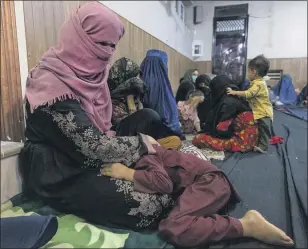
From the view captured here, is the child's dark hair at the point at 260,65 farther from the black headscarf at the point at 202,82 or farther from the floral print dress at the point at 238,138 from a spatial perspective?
the black headscarf at the point at 202,82

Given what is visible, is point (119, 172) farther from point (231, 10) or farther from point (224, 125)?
point (231, 10)

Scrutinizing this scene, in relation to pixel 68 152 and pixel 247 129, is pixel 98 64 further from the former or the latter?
pixel 247 129

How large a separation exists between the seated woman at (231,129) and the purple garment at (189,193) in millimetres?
1077

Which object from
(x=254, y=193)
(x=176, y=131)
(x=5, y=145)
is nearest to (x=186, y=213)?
(x=254, y=193)

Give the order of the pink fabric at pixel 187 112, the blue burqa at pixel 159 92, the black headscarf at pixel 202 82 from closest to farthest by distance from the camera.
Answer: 1. the blue burqa at pixel 159 92
2. the pink fabric at pixel 187 112
3. the black headscarf at pixel 202 82

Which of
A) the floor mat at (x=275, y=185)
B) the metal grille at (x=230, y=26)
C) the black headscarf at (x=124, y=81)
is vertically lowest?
the floor mat at (x=275, y=185)

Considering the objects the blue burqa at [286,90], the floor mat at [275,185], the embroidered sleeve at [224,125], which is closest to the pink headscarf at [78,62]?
the floor mat at [275,185]

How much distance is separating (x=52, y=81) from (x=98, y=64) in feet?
0.67

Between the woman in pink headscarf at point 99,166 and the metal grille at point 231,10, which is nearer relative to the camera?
the woman in pink headscarf at point 99,166

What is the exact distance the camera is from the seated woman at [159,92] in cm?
206

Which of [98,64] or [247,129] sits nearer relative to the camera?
[98,64]

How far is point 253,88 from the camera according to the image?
7.39 ft

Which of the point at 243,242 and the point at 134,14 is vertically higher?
the point at 134,14

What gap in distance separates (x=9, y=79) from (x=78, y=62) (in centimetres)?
40
